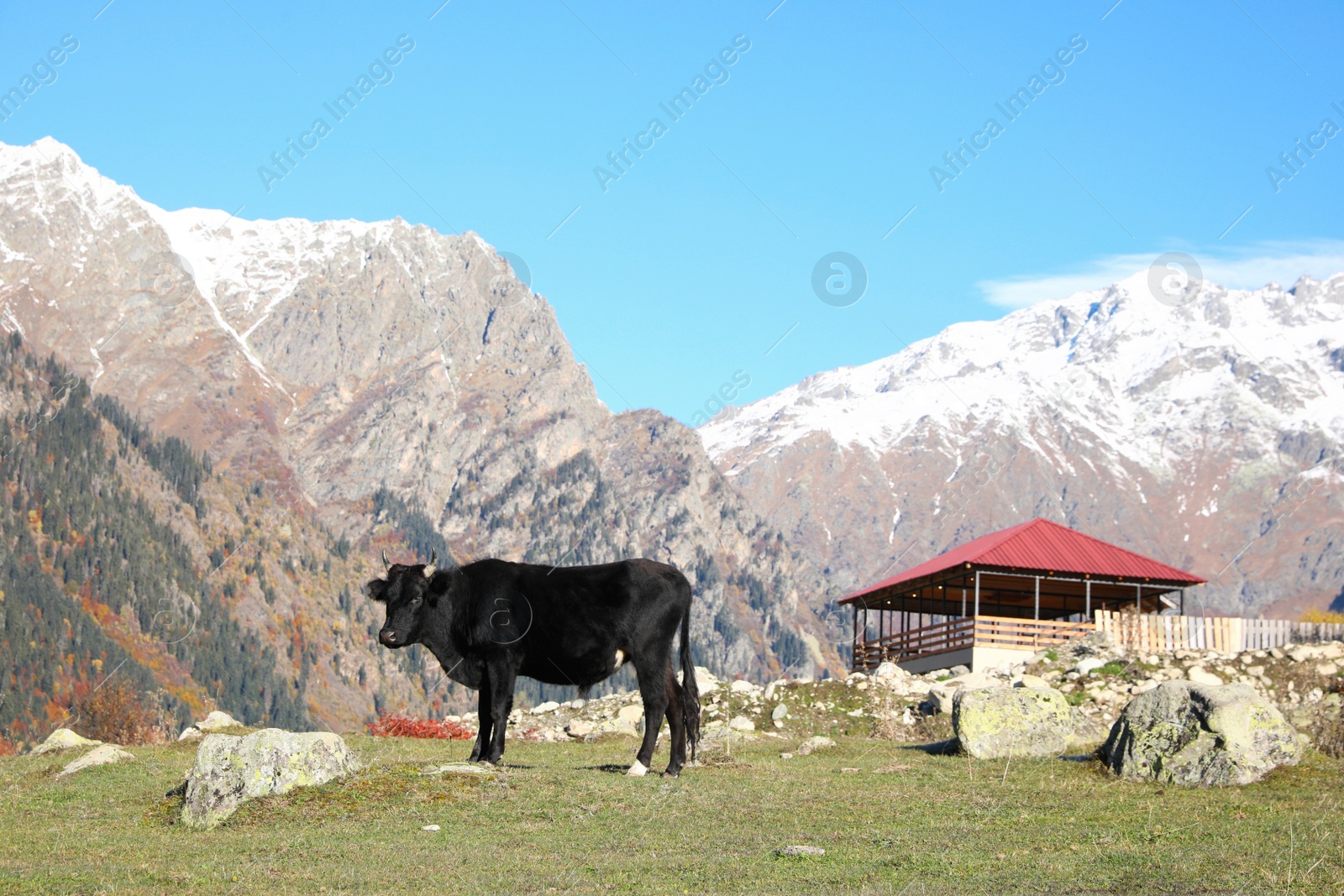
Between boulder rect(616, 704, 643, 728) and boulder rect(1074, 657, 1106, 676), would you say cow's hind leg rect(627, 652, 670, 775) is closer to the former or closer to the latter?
boulder rect(616, 704, 643, 728)

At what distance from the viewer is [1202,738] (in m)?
16.3

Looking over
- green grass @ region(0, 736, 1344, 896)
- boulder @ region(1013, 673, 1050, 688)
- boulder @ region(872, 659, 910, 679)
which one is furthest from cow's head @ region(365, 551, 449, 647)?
boulder @ region(872, 659, 910, 679)

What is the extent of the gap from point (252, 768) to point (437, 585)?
401cm

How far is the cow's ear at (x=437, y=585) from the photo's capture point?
A: 1762cm

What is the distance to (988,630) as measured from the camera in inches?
1666

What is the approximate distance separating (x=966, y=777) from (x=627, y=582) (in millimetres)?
5203

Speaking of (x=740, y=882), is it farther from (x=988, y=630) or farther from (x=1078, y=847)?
(x=988, y=630)

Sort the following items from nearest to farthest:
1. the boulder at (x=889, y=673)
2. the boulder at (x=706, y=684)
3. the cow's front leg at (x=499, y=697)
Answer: the cow's front leg at (x=499, y=697)
the boulder at (x=706, y=684)
the boulder at (x=889, y=673)

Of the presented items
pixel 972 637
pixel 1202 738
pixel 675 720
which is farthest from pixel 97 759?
pixel 972 637

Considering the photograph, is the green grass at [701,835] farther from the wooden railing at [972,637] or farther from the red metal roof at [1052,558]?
the red metal roof at [1052,558]

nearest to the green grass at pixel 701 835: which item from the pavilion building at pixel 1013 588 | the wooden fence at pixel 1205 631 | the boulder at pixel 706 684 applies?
the boulder at pixel 706 684

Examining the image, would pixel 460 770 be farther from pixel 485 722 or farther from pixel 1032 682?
pixel 1032 682

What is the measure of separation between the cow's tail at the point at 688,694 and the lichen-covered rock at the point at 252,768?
14.8 ft

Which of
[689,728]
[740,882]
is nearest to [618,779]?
[689,728]
